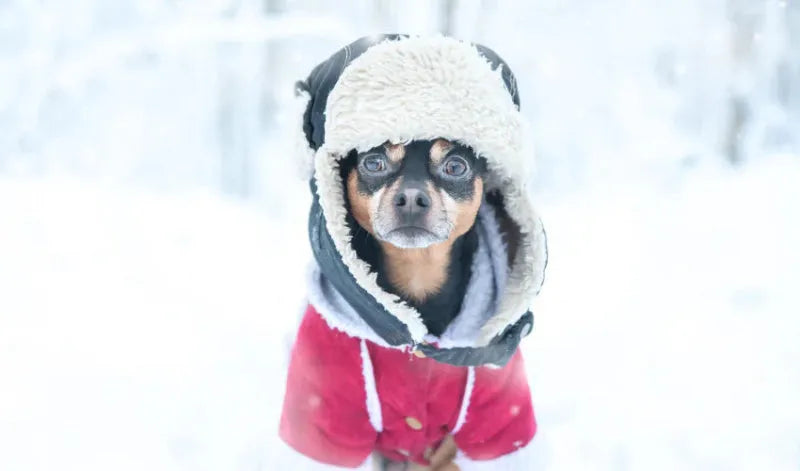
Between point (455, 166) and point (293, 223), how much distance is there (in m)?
3.76

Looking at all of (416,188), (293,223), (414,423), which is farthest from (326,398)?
(293,223)

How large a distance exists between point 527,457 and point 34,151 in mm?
7195

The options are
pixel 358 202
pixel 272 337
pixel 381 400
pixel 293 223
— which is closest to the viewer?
pixel 358 202

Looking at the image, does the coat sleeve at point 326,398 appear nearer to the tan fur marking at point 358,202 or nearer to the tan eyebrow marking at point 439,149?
the tan fur marking at point 358,202

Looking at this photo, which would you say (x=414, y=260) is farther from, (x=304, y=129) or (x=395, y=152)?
(x=304, y=129)

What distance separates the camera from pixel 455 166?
202 cm

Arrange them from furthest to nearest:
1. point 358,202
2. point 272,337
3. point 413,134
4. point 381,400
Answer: point 272,337 → point 381,400 → point 358,202 → point 413,134

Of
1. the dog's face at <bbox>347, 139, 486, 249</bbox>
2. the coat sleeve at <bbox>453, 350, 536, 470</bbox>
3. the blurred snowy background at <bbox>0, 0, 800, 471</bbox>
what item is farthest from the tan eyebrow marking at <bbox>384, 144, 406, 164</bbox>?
the coat sleeve at <bbox>453, 350, 536, 470</bbox>

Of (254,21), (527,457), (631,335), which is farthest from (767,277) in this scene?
(254,21)

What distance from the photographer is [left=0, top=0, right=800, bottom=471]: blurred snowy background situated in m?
2.76

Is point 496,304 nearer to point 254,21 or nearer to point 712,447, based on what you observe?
point 712,447

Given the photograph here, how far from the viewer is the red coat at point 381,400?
215 cm

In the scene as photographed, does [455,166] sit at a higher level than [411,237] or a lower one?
higher

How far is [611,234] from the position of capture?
16.7 ft
